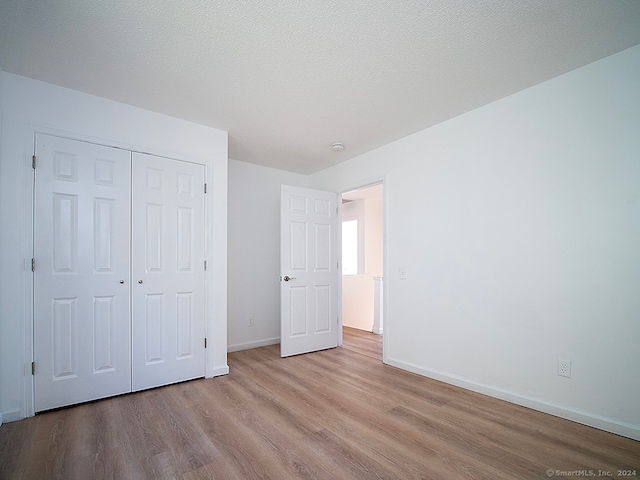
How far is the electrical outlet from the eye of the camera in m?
2.28

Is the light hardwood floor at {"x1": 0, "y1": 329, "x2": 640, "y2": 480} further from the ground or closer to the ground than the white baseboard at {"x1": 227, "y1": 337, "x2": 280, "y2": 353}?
further from the ground

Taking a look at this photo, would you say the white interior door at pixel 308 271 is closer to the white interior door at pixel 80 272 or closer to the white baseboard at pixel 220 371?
the white baseboard at pixel 220 371

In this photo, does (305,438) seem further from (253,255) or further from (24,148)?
(24,148)

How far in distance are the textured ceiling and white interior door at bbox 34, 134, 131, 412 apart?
0.66 metres

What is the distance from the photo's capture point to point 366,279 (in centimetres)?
601

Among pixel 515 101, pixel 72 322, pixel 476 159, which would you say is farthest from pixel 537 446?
pixel 72 322

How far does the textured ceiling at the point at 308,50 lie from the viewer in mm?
1745

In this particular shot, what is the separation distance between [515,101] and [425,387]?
8.61 ft

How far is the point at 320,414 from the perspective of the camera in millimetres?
2389

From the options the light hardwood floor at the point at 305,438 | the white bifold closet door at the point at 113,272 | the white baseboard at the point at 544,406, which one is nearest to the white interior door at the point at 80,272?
the white bifold closet door at the point at 113,272

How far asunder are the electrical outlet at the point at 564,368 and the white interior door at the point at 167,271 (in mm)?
3074

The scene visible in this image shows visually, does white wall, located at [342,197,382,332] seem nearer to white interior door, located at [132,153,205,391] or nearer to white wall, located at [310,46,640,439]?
white wall, located at [310,46,640,439]

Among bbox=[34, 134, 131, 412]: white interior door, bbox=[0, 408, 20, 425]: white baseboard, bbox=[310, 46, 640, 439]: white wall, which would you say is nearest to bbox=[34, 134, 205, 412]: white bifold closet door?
bbox=[34, 134, 131, 412]: white interior door

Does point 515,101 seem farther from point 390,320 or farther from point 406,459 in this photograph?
point 406,459
